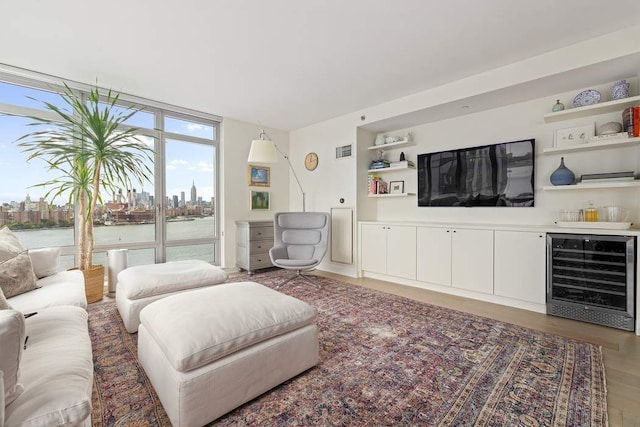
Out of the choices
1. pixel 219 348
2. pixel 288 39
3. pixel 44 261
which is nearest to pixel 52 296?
pixel 44 261

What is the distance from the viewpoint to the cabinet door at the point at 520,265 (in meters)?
2.80

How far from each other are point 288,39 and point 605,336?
3.65 m

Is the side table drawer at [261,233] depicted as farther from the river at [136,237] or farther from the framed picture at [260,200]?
the river at [136,237]

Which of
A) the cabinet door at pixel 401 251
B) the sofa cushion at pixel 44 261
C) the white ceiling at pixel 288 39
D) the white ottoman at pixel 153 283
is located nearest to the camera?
the white ceiling at pixel 288 39

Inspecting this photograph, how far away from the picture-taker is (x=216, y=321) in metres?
1.49

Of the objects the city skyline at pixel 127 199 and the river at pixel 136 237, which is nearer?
the city skyline at pixel 127 199

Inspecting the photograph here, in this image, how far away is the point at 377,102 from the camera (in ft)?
12.9

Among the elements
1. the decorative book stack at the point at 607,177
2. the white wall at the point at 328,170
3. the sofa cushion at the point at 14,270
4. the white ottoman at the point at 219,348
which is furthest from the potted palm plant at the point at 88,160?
the decorative book stack at the point at 607,177

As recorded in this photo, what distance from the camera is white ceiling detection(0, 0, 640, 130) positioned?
2.10 m

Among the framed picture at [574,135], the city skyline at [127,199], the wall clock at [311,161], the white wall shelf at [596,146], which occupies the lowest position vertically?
the city skyline at [127,199]

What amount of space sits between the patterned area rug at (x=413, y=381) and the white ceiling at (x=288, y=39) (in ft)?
8.24

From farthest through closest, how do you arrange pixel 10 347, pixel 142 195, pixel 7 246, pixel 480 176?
pixel 142 195, pixel 480 176, pixel 7 246, pixel 10 347

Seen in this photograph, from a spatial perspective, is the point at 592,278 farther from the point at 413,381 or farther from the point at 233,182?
the point at 233,182

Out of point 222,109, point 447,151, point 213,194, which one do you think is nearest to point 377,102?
point 447,151
